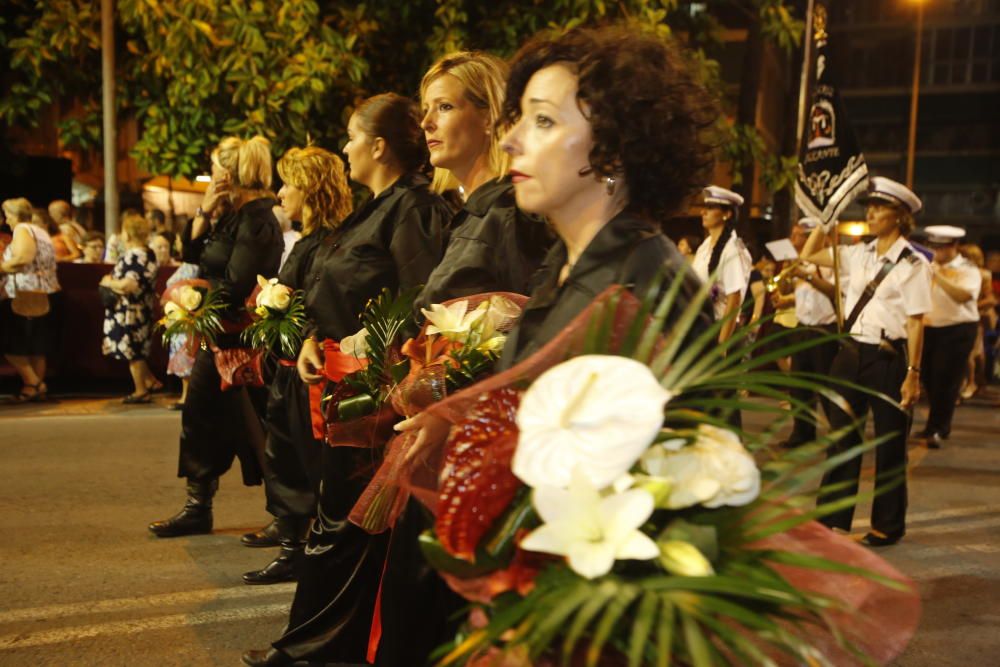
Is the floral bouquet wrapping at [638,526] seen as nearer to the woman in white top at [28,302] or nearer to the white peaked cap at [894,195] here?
the white peaked cap at [894,195]

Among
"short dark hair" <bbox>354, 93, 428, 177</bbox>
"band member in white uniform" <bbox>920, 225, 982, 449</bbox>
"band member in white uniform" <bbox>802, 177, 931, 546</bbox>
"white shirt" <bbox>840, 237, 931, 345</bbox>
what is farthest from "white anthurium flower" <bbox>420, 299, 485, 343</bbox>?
"band member in white uniform" <bbox>920, 225, 982, 449</bbox>

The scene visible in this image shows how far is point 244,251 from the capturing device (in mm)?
5043

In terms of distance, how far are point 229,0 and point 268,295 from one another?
21.8ft

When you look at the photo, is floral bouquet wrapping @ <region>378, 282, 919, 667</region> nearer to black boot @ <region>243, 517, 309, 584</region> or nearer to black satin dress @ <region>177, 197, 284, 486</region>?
black boot @ <region>243, 517, 309, 584</region>

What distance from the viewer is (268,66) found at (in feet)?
32.4

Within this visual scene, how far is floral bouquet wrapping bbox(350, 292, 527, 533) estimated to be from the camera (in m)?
2.28

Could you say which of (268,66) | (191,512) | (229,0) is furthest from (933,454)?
(229,0)

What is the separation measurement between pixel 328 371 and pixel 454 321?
1067 millimetres

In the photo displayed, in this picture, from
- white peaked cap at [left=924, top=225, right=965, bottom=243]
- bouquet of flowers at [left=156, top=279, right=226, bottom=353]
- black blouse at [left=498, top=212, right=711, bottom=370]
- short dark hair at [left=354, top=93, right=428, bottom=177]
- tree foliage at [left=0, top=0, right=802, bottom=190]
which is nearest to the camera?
black blouse at [left=498, top=212, right=711, bottom=370]

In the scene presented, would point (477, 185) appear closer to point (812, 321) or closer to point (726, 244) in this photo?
point (726, 244)

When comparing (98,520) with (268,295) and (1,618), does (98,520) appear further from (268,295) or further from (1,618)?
(268,295)

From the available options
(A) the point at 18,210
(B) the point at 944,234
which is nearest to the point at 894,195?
(B) the point at 944,234

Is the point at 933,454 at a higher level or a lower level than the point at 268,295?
lower

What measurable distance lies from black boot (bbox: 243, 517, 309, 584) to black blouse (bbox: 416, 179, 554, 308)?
2.13m
